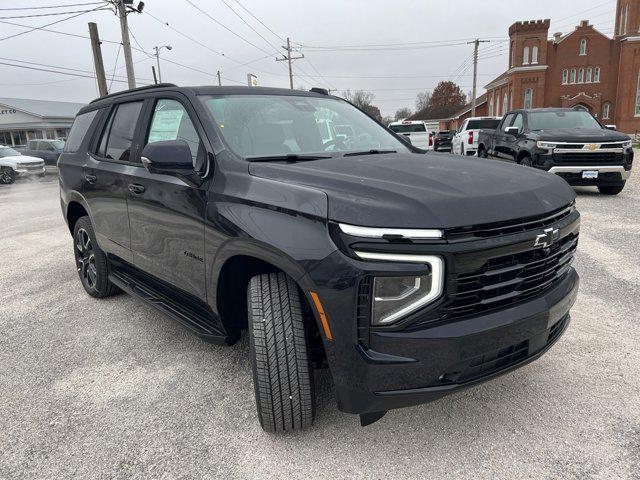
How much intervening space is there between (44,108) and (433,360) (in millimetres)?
54113

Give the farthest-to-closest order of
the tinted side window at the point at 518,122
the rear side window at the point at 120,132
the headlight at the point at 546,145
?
the tinted side window at the point at 518,122, the headlight at the point at 546,145, the rear side window at the point at 120,132

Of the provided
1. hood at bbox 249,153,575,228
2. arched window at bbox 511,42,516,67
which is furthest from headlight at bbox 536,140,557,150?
arched window at bbox 511,42,516,67

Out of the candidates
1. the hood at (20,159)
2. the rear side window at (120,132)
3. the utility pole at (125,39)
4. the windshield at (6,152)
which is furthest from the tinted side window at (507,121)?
the windshield at (6,152)

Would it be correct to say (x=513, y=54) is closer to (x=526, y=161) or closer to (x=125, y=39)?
(x=125, y=39)

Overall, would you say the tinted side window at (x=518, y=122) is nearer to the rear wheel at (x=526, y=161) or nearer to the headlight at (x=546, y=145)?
the rear wheel at (x=526, y=161)

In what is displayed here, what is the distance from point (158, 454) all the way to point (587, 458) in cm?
206

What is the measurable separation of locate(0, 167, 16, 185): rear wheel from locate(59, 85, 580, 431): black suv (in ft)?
66.2

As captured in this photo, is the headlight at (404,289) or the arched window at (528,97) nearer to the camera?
the headlight at (404,289)

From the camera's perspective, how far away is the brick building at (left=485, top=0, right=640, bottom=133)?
47.7 meters

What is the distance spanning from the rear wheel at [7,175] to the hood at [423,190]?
21.4 meters

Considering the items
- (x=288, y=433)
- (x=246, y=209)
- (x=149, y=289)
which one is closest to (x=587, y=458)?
(x=288, y=433)

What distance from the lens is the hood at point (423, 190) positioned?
197 cm

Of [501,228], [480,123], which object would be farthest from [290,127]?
[480,123]

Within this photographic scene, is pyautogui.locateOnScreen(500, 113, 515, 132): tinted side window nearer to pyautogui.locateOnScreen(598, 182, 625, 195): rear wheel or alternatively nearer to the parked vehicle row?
pyautogui.locateOnScreen(598, 182, 625, 195): rear wheel
